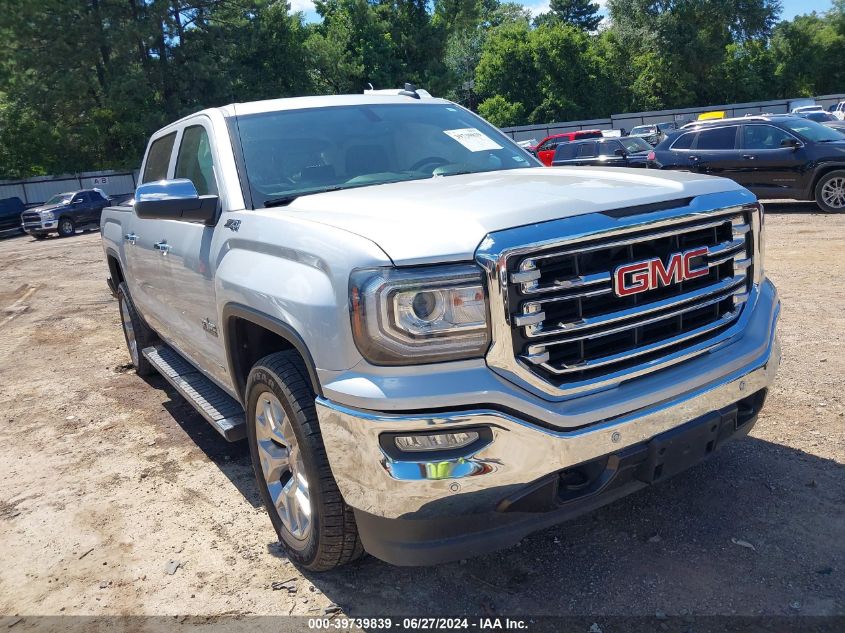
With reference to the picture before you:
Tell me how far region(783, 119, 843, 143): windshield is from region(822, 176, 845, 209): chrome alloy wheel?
745 mm

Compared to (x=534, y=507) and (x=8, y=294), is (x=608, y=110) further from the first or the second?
(x=534, y=507)

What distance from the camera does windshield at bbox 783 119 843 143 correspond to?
41.8ft

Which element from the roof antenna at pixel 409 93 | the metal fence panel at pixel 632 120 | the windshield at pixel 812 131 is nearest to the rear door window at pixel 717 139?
the windshield at pixel 812 131

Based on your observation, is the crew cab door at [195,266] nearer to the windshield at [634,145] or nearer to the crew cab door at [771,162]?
the crew cab door at [771,162]

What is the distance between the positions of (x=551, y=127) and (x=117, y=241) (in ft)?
155

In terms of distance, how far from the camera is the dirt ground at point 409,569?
294 centimetres

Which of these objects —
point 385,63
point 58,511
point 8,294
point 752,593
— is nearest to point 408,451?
Answer: point 752,593

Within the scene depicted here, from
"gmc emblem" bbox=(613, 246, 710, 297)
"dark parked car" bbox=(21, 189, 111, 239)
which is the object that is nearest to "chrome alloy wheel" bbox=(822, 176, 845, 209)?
"gmc emblem" bbox=(613, 246, 710, 297)

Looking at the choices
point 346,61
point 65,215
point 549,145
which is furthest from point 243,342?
point 346,61

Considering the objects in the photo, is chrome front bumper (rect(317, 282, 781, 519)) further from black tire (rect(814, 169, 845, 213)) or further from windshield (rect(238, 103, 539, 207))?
black tire (rect(814, 169, 845, 213))

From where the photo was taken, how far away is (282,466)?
325 cm

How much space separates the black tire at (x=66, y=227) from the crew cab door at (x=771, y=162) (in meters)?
22.6

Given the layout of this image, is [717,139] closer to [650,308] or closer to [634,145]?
[634,145]

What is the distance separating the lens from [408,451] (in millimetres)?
2439
